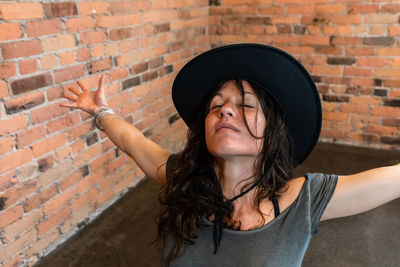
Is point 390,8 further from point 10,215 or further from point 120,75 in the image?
point 10,215

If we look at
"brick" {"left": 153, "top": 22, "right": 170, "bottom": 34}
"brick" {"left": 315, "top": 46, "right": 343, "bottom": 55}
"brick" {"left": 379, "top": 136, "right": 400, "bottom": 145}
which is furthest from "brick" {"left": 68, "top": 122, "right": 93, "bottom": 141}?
"brick" {"left": 379, "top": 136, "right": 400, "bottom": 145}

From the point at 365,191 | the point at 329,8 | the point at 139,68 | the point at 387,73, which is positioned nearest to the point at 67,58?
the point at 139,68

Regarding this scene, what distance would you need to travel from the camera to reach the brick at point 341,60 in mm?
3076

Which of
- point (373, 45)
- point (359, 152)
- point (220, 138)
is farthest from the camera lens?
point (359, 152)

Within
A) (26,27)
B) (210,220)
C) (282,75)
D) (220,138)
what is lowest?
(210,220)

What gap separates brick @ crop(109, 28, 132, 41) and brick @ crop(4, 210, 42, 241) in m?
1.15

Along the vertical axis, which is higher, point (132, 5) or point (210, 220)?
point (132, 5)

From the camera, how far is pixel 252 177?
1187 millimetres

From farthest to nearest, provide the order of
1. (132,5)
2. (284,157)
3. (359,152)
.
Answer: (359,152) → (132,5) → (284,157)

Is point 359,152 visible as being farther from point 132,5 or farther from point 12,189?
point 12,189

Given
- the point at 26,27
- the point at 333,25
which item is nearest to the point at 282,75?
the point at 26,27

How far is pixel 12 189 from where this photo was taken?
67.8 inches

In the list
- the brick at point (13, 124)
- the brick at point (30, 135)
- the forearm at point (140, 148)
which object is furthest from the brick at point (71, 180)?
the forearm at point (140, 148)

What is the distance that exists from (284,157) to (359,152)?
7.43ft
